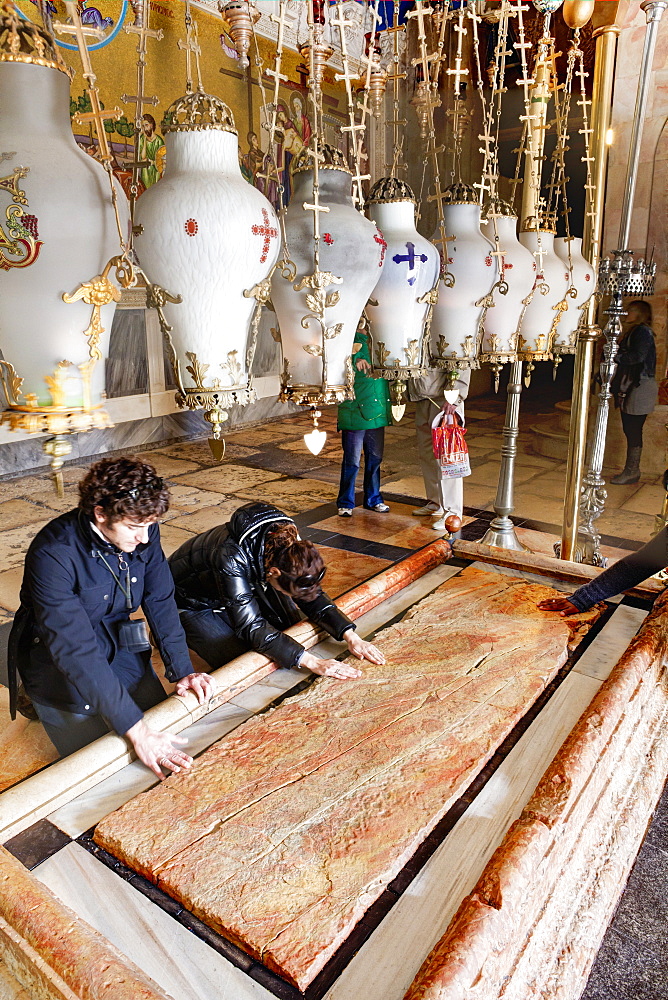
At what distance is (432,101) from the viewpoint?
1729mm

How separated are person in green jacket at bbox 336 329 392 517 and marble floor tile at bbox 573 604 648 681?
2.75 meters

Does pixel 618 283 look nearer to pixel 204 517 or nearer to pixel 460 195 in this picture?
pixel 460 195

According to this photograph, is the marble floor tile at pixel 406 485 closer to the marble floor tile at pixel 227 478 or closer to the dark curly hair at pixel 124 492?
the marble floor tile at pixel 227 478

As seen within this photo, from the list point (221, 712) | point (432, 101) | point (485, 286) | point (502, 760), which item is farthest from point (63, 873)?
point (432, 101)

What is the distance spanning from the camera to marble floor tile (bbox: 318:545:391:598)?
423 centimetres

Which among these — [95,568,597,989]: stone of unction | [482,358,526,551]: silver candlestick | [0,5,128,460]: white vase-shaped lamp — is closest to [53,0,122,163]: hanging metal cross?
[0,5,128,460]: white vase-shaped lamp

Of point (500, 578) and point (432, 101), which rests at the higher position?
point (432, 101)

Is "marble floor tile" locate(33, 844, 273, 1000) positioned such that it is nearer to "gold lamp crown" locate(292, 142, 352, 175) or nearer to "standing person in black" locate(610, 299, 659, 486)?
"gold lamp crown" locate(292, 142, 352, 175)

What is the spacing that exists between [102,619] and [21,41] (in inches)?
68.7

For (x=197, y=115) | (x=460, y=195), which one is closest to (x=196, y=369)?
(x=197, y=115)

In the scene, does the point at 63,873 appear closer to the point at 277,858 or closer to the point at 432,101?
the point at 277,858

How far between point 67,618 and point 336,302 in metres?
1.33

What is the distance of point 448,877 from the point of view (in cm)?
138

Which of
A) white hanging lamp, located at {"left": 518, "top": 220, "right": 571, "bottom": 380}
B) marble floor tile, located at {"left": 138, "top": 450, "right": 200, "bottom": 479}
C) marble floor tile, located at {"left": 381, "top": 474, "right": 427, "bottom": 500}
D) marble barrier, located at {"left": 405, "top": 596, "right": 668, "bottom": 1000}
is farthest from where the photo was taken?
marble floor tile, located at {"left": 138, "top": 450, "right": 200, "bottom": 479}
